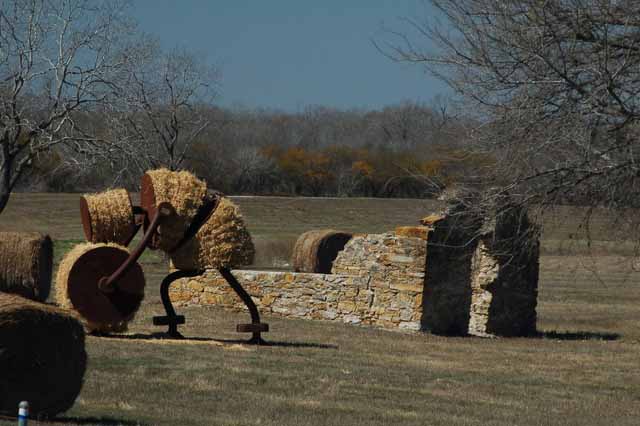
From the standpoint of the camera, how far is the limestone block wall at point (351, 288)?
21.6 metres

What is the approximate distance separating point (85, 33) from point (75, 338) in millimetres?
19674

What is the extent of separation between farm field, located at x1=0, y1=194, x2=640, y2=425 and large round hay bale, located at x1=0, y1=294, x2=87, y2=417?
296 millimetres

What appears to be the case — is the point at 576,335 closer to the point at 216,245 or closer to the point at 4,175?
the point at 216,245

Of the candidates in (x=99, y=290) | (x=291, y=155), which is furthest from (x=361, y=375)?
(x=291, y=155)

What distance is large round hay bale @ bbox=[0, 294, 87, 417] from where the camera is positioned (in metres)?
8.67

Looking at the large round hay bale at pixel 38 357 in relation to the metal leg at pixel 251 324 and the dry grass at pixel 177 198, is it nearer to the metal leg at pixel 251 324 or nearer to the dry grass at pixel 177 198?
the dry grass at pixel 177 198

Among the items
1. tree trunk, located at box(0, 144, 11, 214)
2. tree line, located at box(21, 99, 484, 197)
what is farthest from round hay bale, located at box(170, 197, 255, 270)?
tree line, located at box(21, 99, 484, 197)

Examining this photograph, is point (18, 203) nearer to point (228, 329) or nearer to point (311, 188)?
point (311, 188)

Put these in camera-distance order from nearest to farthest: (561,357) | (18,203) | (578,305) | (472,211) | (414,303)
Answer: (472,211) → (561,357) → (414,303) → (578,305) → (18,203)

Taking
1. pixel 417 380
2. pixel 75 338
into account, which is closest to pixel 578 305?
pixel 417 380

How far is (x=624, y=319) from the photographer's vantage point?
2675cm

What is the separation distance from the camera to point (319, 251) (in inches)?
1321

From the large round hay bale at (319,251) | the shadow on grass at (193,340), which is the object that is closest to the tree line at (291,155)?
the large round hay bale at (319,251)

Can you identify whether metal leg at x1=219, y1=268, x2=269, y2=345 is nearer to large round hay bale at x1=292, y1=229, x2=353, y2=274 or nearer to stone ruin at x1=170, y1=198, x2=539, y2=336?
stone ruin at x1=170, y1=198, x2=539, y2=336
